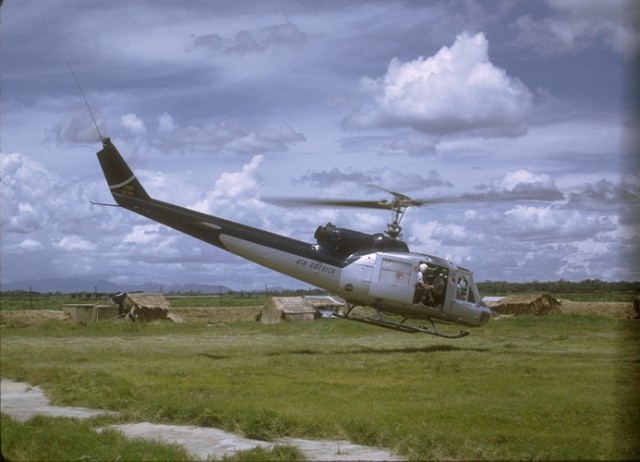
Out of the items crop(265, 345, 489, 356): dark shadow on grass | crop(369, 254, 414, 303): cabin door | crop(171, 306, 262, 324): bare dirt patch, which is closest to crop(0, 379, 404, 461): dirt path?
crop(265, 345, 489, 356): dark shadow on grass

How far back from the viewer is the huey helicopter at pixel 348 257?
735 inches

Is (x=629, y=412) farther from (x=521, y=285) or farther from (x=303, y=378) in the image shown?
(x=521, y=285)

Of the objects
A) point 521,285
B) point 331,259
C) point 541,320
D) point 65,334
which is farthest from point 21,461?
point 521,285

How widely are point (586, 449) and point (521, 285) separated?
3051 inches

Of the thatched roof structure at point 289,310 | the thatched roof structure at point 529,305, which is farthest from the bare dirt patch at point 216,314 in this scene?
the thatched roof structure at point 529,305

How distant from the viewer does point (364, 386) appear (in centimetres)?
1276

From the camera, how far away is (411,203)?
1875 centimetres

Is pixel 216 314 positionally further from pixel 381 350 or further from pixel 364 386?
pixel 364 386

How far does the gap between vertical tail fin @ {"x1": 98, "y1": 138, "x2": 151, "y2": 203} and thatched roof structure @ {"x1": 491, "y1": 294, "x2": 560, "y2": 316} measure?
20573 mm

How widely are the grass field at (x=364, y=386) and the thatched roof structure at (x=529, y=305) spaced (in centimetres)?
1008

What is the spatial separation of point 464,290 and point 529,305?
1549 cm

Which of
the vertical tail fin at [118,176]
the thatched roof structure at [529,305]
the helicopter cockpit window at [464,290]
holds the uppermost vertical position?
the vertical tail fin at [118,176]

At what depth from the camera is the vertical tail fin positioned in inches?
734

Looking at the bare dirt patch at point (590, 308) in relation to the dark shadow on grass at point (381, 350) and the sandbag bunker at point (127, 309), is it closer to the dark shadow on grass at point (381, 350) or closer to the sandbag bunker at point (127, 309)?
the dark shadow on grass at point (381, 350)
